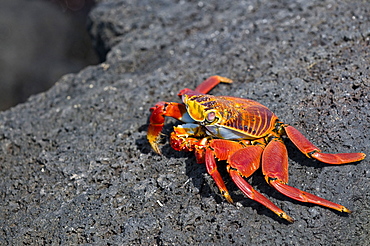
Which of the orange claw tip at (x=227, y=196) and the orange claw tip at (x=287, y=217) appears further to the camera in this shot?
the orange claw tip at (x=227, y=196)

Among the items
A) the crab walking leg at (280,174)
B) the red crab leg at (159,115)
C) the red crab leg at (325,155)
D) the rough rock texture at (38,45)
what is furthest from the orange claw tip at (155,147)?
the rough rock texture at (38,45)

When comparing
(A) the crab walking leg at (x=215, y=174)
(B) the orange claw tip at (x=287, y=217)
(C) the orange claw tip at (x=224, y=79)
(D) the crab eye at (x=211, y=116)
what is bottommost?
(B) the orange claw tip at (x=287, y=217)

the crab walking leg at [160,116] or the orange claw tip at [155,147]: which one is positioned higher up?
the crab walking leg at [160,116]

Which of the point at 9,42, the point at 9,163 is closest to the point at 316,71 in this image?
the point at 9,163

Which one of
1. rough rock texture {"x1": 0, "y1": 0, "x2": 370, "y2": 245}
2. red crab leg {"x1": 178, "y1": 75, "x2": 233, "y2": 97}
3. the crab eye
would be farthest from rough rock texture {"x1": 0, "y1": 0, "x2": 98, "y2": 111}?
the crab eye

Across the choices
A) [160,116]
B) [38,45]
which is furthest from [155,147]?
[38,45]

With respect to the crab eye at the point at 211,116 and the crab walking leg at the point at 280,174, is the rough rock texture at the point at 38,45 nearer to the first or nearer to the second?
the crab eye at the point at 211,116

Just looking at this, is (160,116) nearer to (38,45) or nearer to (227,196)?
(227,196)
